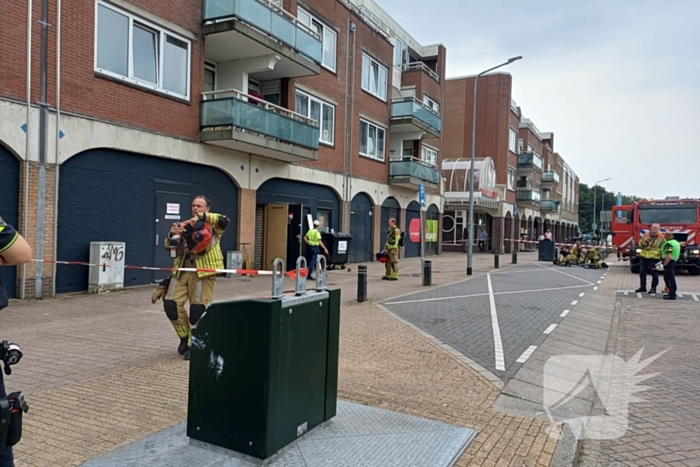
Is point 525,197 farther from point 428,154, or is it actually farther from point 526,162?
point 428,154

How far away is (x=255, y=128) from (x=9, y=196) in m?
6.36

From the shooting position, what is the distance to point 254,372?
Answer: 10.5 ft

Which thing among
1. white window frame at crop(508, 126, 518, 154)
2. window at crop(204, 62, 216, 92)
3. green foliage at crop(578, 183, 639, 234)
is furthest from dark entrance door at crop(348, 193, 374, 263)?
green foliage at crop(578, 183, 639, 234)

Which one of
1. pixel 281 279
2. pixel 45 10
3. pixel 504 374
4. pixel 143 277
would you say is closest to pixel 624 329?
pixel 504 374

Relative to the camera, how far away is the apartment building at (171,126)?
1027 centimetres

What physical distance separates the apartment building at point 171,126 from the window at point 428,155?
7663 millimetres

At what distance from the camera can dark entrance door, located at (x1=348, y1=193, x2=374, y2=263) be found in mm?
22375

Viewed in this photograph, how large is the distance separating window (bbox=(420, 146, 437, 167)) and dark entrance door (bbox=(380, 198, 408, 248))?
4328mm

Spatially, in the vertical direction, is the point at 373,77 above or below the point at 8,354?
above

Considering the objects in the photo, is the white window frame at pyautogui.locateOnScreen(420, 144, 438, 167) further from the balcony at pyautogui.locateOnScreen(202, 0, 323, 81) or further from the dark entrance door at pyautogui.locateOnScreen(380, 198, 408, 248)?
the balcony at pyautogui.locateOnScreen(202, 0, 323, 81)

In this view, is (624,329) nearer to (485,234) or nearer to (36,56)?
(36,56)

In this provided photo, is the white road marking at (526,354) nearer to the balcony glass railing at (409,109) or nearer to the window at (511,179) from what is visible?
the balcony glass railing at (409,109)

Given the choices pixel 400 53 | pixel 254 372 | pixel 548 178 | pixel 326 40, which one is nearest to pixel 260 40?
pixel 326 40

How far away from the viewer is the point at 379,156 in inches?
974
